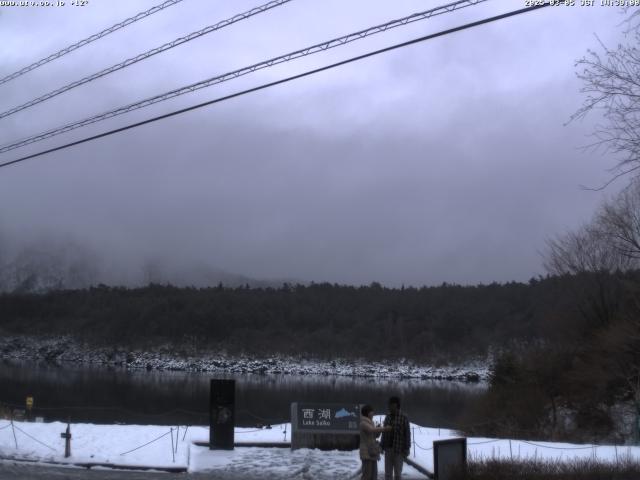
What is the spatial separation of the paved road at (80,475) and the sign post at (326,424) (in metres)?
3.62

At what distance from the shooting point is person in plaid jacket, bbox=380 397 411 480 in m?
14.6

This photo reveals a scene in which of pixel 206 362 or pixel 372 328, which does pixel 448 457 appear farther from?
pixel 372 328

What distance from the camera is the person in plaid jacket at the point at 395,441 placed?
47.9ft

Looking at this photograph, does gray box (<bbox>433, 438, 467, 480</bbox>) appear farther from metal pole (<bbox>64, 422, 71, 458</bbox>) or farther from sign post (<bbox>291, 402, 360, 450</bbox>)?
metal pole (<bbox>64, 422, 71, 458</bbox>)

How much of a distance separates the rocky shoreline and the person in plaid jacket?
417ft

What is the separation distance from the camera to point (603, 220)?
40.3 meters

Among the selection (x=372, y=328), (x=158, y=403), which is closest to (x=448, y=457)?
(x=158, y=403)

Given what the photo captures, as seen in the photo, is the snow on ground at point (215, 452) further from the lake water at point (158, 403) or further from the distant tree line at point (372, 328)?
the distant tree line at point (372, 328)

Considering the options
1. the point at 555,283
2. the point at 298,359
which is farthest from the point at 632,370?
the point at 298,359

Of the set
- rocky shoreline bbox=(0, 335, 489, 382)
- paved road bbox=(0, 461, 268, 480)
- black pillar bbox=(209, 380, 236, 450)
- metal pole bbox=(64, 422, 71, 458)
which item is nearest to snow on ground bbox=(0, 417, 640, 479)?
metal pole bbox=(64, 422, 71, 458)

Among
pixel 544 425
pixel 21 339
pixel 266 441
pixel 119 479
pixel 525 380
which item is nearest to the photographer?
pixel 119 479

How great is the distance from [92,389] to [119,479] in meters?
69.2

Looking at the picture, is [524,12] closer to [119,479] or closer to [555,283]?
[119,479]

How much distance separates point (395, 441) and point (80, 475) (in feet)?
27.5
